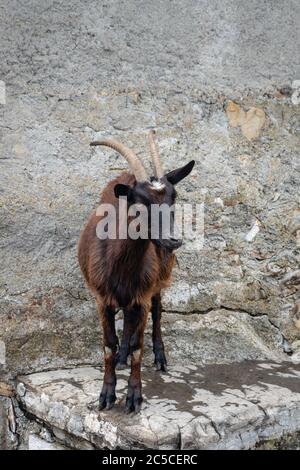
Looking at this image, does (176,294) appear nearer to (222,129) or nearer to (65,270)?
(65,270)

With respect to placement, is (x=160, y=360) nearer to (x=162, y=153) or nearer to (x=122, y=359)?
(x=122, y=359)

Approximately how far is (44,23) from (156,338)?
8.86 ft

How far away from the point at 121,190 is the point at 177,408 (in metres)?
1.45

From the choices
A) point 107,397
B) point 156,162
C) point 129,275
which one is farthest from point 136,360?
point 156,162

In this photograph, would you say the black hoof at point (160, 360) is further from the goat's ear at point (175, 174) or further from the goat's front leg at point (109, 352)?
the goat's ear at point (175, 174)

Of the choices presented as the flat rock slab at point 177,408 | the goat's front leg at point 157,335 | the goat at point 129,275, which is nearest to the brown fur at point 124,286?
the goat at point 129,275

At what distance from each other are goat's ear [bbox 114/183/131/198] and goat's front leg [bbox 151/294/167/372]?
1.35 m

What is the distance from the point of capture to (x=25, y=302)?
16.4 feet

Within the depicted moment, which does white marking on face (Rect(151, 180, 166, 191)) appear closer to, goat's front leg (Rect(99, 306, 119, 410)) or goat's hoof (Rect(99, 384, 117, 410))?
goat's front leg (Rect(99, 306, 119, 410))

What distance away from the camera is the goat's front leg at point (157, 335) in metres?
4.98

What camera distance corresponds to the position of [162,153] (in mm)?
5555

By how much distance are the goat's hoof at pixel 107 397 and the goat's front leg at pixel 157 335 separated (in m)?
0.84

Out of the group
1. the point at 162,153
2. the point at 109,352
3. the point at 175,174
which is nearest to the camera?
the point at 175,174
